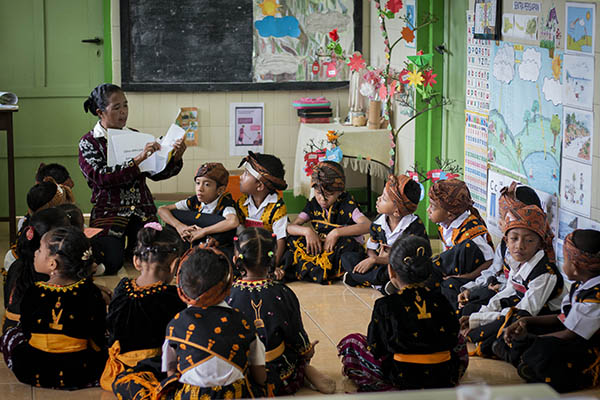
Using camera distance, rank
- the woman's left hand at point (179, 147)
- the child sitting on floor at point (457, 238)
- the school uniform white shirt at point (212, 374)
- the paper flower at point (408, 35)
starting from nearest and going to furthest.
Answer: the school uniform white shirt at point (212, 374) < the child sitting on floor at point (457, 238) < the woman's left hand at point (179, 147) < the paper flower at point (408, 35)

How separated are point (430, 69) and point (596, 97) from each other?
1.66m

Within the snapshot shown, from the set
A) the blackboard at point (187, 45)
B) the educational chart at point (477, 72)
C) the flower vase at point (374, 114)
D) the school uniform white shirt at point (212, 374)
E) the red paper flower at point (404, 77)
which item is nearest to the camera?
the school uniform white shirt at point (212, 374)

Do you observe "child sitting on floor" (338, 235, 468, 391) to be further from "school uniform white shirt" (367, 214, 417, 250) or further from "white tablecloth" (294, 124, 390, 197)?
"white tablecloth" (294, 124, 390, 197)

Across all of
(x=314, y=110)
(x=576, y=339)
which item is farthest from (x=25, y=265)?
(x=314, y=110)

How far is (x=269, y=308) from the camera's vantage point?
3.46 metres

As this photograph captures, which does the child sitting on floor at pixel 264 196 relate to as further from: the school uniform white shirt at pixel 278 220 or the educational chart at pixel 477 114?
the educational chart at pixel 477 114

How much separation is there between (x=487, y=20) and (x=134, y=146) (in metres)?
2.29

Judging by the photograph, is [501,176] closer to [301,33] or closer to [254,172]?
[254,172]

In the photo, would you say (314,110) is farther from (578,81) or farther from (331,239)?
(578,81)

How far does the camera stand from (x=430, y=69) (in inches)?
232

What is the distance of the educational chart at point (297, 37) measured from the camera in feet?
23.0

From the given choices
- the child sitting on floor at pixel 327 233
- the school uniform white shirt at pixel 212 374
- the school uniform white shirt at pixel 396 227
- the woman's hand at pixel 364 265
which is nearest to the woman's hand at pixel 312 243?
the child sitting on floor at pixel 327 233

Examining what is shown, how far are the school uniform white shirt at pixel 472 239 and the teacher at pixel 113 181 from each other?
5.71 ft

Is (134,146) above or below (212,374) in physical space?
above
